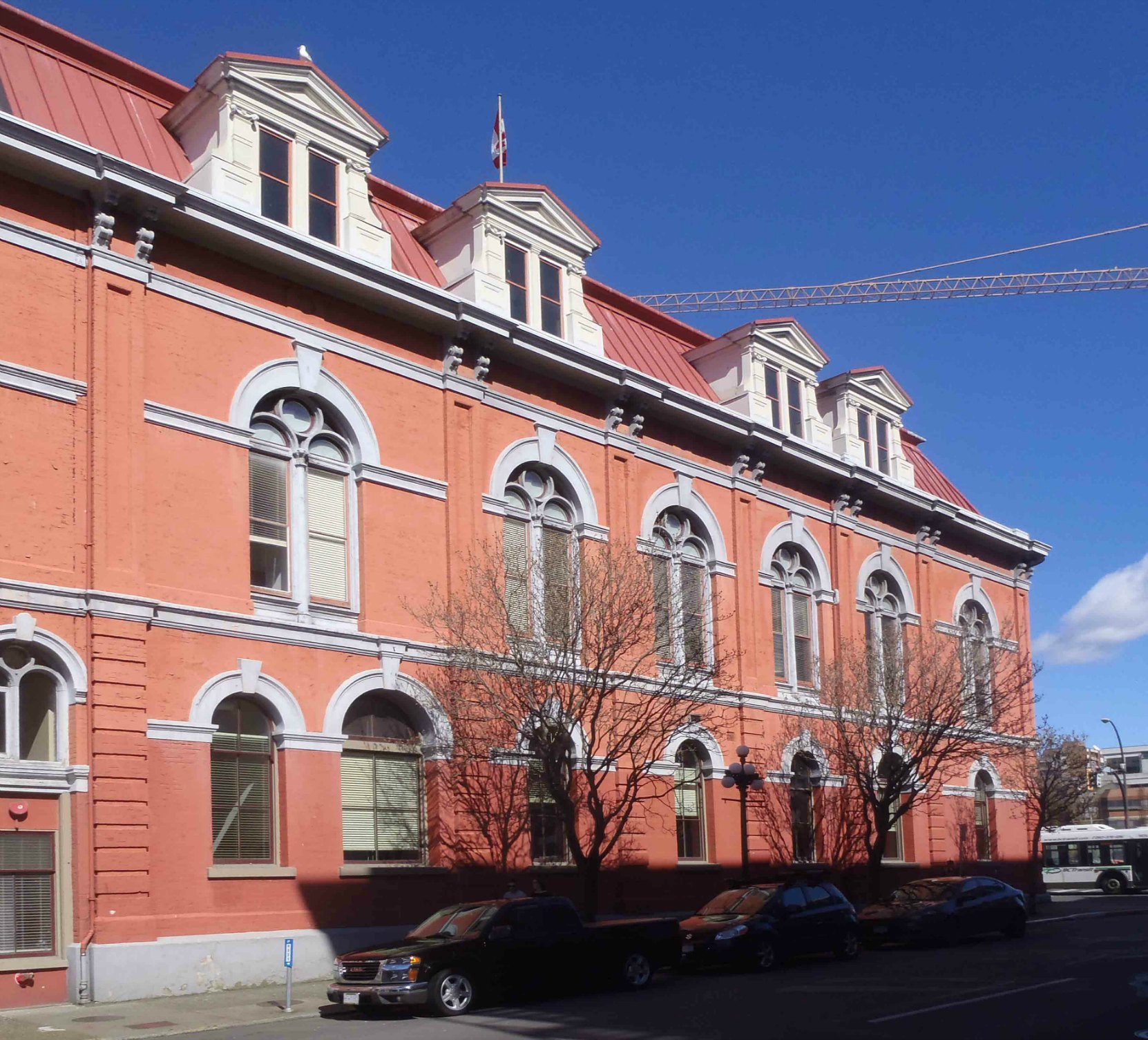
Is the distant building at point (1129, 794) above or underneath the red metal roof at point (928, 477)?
underneath

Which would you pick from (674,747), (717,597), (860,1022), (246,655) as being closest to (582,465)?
(717,597)

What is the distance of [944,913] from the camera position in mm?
29312

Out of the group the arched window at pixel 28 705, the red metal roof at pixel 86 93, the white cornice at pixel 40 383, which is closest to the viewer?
the arched window at pixel 28 705

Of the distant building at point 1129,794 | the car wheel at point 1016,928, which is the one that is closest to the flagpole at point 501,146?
the car wheel at point 1016,928

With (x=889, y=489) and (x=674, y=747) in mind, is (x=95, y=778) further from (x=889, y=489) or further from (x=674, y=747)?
(x=889, y=489)

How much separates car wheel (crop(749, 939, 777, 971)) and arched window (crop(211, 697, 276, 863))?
26.3 ft

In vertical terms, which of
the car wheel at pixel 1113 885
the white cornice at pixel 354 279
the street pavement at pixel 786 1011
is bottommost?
the car wheel at pixel 1113 885

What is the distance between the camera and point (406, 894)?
2508 centimetres

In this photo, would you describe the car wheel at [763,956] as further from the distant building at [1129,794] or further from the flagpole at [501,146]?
the distant building at [1129,794]

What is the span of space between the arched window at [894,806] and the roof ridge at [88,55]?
21121 mm

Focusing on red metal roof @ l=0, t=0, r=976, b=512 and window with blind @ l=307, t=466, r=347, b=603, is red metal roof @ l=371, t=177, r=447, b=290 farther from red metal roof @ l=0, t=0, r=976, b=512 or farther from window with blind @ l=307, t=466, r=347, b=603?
window with blind @ l=307, t=466, r=347, b=603

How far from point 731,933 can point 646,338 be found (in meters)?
16.3

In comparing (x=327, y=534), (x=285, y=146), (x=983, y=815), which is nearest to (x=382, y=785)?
(x=327, y=534)

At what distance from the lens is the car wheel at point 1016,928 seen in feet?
102
